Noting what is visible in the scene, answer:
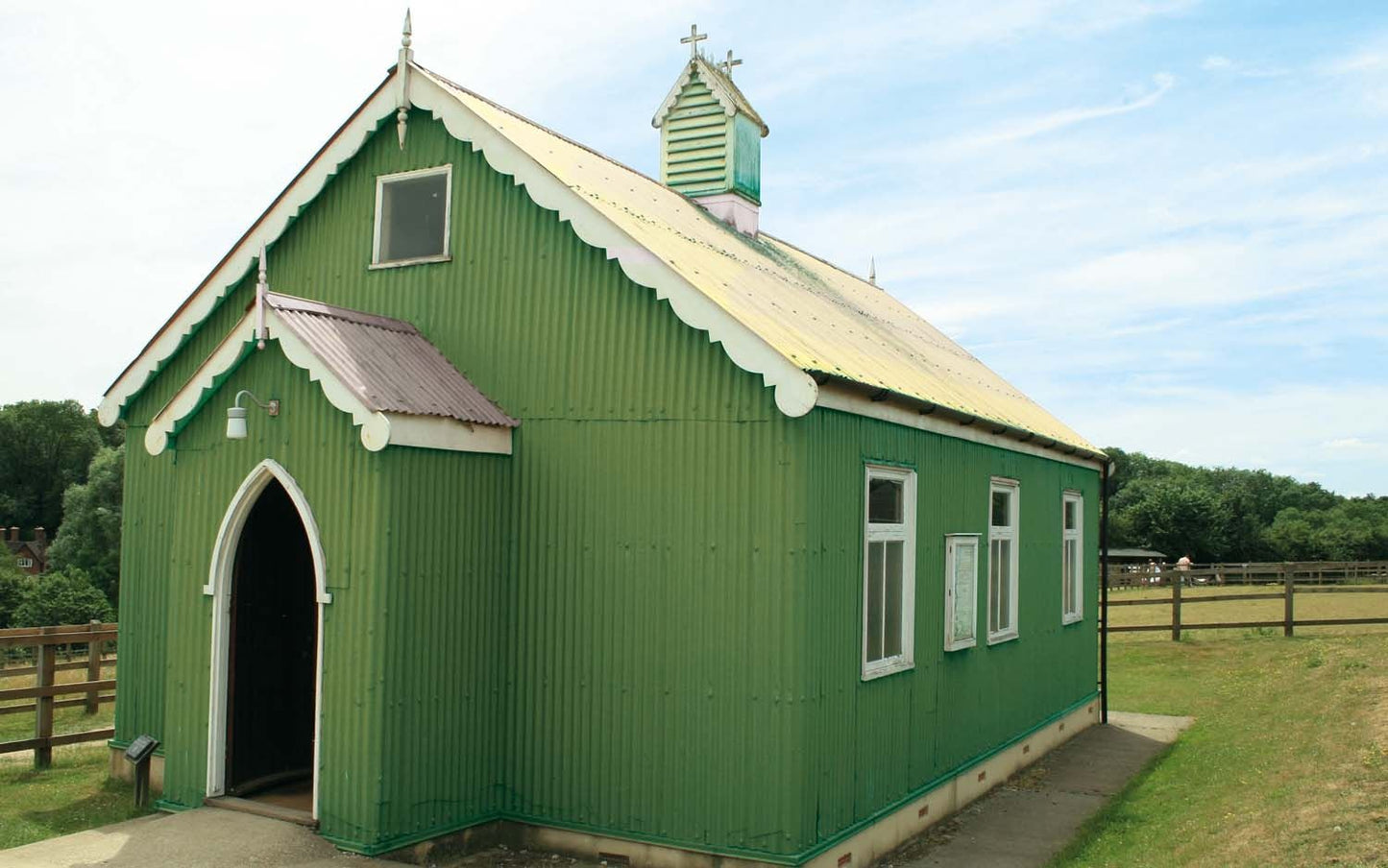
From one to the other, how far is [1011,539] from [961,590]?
2255mm

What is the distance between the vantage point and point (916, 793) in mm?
10375

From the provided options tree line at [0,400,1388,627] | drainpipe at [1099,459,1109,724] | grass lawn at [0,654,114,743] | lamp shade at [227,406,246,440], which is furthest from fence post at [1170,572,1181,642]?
tree line at [0,400,1388,627]

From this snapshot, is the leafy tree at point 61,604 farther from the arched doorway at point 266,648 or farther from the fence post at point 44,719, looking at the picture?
the arched doorway at point 266,648

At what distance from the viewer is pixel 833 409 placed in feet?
28.6

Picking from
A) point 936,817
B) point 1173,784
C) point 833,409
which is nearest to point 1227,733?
point 1173,784

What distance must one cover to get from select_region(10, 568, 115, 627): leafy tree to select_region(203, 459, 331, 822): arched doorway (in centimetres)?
3798

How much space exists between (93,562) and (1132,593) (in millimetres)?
51092

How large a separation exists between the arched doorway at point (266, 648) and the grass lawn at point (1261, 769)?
6517 millimetres

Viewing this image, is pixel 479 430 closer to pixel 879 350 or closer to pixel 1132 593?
pixel 879 350

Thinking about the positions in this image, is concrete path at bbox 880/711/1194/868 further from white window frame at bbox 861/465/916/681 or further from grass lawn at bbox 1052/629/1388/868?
white window frame at bbox 861/465/916/681

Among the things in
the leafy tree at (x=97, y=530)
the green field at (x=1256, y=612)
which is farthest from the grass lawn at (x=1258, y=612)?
the leafy tree at (x=97, y=530)

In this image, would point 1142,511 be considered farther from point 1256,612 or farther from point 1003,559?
point 1003,559

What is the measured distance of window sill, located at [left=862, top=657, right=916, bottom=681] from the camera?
30.8 feet

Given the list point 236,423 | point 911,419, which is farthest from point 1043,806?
point 236,423
